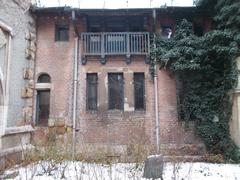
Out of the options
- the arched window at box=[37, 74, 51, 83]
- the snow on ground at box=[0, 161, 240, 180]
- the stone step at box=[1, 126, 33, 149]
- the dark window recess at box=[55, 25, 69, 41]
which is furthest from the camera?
the dark window recess at box=[55, 25, 69, 41]

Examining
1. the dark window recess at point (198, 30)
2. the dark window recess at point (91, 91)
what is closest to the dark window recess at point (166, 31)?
the dark window recess at point (198, 30)

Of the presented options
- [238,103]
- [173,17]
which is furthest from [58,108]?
[238,103]

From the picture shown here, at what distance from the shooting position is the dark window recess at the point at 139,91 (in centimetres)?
1474

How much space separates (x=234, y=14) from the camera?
1271 cm

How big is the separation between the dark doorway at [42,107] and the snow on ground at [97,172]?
13.4ft

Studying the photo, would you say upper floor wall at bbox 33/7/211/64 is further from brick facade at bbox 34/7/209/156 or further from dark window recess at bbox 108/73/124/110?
dark window recess at bbox 108/73/124/110

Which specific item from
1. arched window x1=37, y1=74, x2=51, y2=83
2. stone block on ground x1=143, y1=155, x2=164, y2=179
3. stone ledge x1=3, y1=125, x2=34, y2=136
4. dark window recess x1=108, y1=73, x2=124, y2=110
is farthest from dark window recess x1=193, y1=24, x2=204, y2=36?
stone ledge x1=3, y1=125, x2=34, y2=136

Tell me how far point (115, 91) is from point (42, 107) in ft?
12.5

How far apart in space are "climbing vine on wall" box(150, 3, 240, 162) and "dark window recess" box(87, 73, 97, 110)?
119 inches

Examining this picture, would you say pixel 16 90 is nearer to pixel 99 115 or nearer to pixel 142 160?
pixel 99 115

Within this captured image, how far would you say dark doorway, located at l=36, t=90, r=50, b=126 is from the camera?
1473 centimetres

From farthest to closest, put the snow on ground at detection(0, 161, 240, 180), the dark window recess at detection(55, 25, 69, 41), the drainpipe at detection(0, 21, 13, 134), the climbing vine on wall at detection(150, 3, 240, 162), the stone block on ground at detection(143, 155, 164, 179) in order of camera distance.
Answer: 1. the dark window recess at detection(55, 25, 69, 41)
2. the climbing vine on wall at detection(150, 3, 240, 162)
3. the drainpipe at detection(0, 21, 13, 134)
4. the stone block on ground at detection(143, 155, 164, 179)
5. the snow on ground at detection(0, 161, 240, 180)

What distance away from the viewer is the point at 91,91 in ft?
49.0

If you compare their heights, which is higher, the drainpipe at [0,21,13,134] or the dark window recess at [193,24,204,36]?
the dark window recess at [193,24,204,36]
